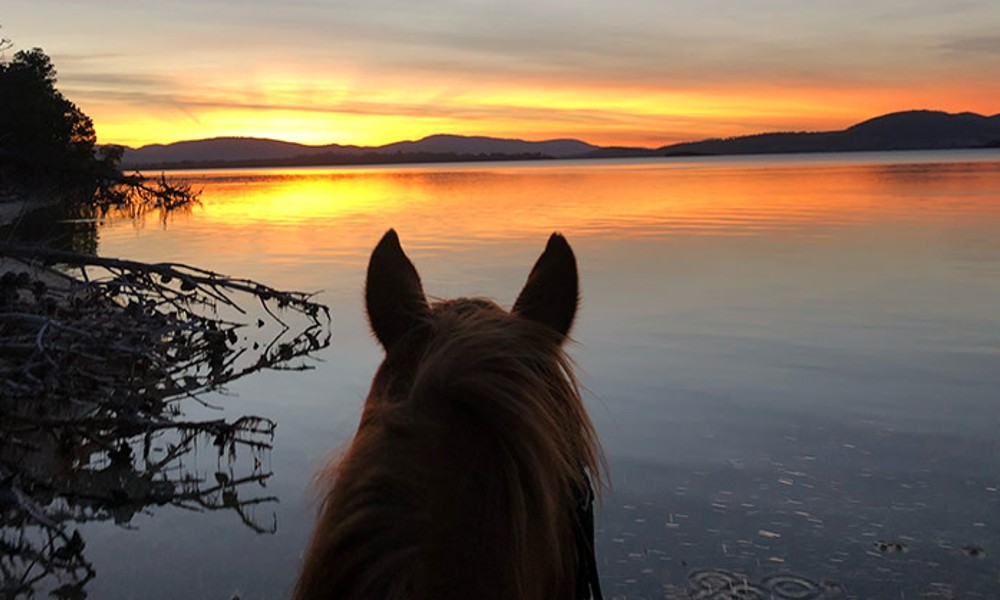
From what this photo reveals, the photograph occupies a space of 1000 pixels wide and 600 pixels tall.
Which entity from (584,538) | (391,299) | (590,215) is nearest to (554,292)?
(391,299)

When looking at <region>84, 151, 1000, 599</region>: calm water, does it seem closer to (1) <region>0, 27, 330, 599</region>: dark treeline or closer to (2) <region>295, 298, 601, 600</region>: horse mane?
(1) <region>0, 27, 330, 599</region>: dark treeline

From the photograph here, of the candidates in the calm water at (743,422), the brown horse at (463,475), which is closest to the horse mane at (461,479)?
the brown horse at (463,475)

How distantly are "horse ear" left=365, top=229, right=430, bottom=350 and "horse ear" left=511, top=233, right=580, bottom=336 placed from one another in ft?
0.78

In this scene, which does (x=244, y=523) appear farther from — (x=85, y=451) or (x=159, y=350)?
(x=159, y=350)

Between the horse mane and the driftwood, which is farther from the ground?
the horse mane

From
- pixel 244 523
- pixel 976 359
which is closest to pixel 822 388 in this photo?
pixel 976 359

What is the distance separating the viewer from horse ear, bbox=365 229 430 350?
190 cm

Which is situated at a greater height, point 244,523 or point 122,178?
point 122,178

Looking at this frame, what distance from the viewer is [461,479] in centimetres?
146

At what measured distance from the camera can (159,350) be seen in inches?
467

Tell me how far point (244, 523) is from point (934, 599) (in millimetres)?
5418

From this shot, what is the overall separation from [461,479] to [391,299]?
1.93 ft

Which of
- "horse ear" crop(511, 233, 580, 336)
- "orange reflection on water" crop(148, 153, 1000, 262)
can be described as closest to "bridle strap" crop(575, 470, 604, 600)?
"horse ear" crop(511, 233, 580, 336)

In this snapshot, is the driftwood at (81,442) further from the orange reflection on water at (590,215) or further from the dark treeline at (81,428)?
the orange reflection on water at (590,215)
